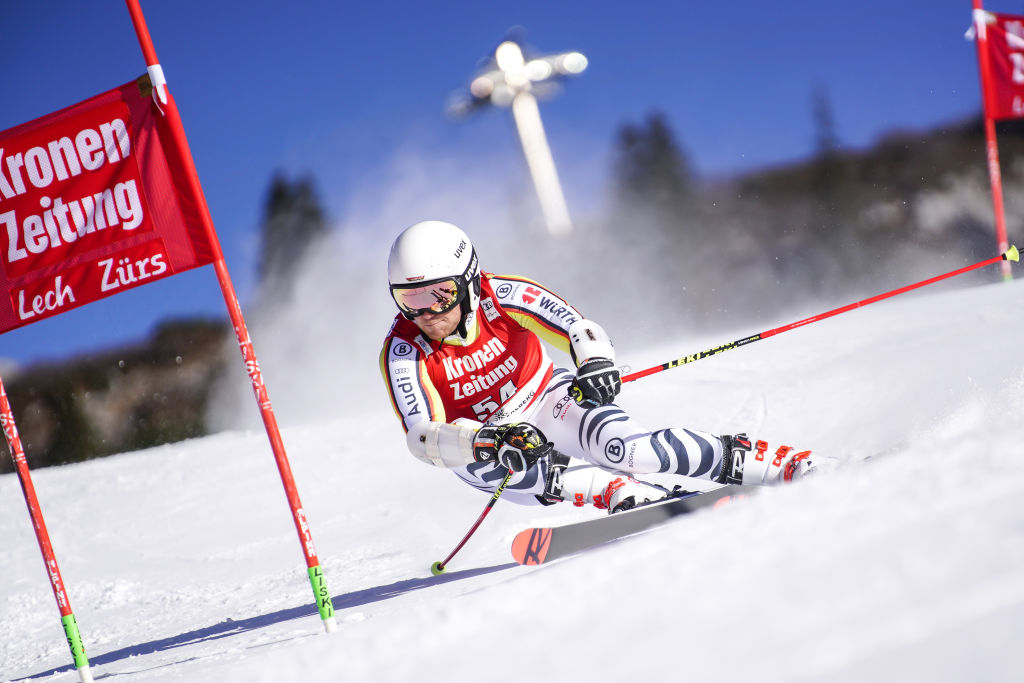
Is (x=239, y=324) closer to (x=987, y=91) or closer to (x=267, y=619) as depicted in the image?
(x=267, y=619)

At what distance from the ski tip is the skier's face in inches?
39.1

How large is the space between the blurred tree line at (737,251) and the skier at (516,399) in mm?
14671

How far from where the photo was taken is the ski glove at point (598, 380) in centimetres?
326

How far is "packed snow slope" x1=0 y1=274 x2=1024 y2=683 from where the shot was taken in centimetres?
113

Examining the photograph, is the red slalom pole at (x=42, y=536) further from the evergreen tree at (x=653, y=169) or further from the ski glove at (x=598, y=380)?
the evergreen tree at (x=653, y=169)

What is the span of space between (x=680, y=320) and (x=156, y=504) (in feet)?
46.5

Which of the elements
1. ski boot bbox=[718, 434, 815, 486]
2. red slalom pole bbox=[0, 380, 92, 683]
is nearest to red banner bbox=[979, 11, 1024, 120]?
ski boot bbox=[718, 434, 815, 486]

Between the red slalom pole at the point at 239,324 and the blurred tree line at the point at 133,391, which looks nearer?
the red slalom pole at the point at 239,324

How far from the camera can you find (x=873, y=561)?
1253 millimetres

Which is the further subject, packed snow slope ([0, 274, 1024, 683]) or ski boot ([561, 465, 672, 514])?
ski boot ([561, 465, 672, 514])

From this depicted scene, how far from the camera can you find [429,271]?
3.31 metres

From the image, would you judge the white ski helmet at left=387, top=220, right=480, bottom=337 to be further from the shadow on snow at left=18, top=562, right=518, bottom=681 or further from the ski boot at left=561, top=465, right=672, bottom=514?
the shadow on snow at left=18, top=562, right=518, bottom=681

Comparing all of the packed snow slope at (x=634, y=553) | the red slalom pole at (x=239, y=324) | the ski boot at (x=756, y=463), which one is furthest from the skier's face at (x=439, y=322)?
the ski boot at (x=756, y=463)

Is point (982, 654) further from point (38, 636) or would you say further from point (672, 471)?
point (38, 636)
